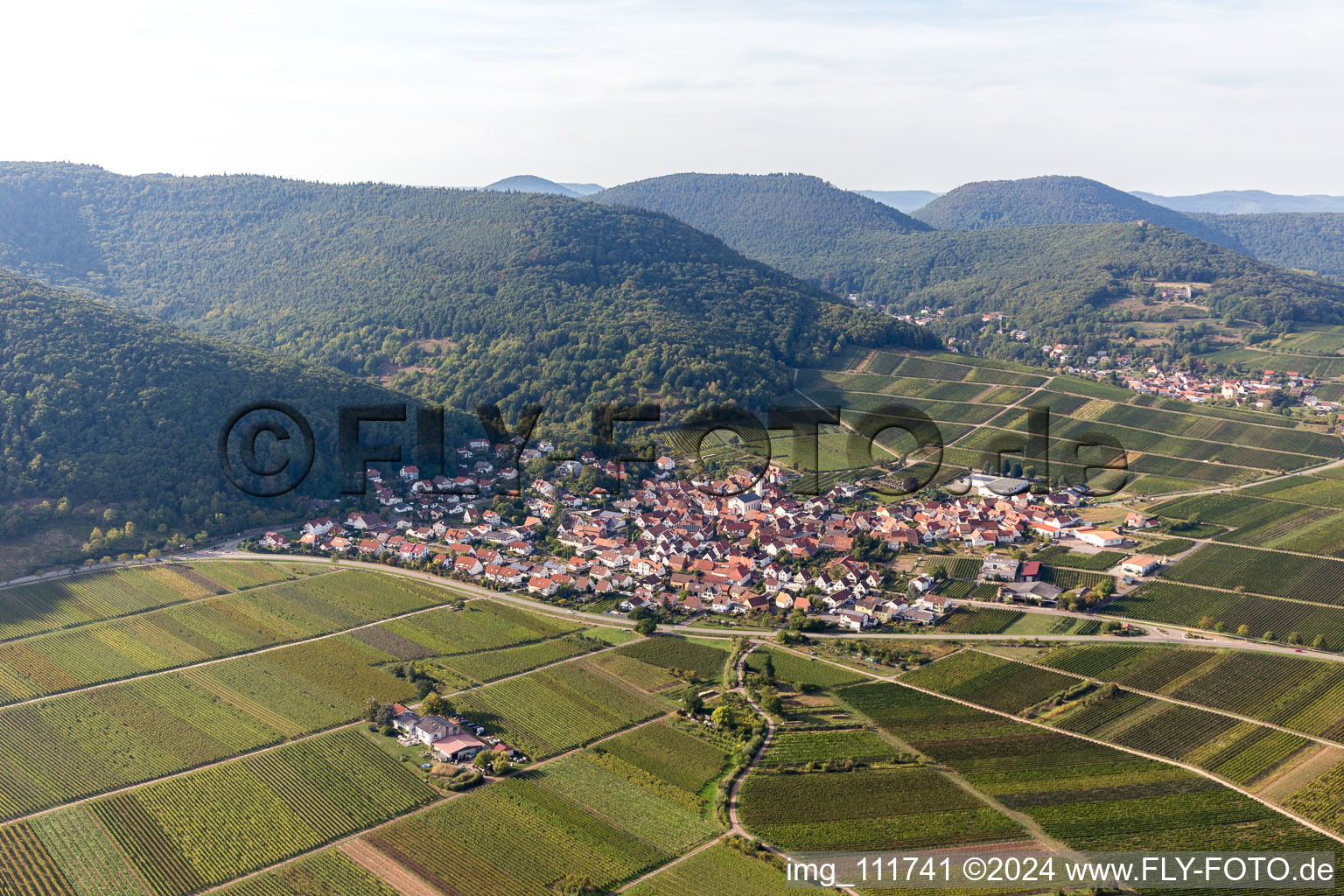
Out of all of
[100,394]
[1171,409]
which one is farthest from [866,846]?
[1171,409]

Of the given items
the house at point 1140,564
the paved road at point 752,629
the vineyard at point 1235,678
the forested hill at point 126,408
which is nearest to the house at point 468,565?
the paved road at point 752,629

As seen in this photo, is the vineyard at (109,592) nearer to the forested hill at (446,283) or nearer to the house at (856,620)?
the house at (856,620)

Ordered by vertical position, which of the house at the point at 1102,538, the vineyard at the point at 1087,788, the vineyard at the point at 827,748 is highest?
the house at the point at 1102,538

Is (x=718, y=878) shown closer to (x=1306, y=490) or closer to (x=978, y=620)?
(x=978, y=620)

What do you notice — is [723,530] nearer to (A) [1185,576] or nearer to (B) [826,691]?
(B) [826,691]

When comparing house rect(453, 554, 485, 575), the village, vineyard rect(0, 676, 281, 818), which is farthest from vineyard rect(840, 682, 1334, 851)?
vineyard rect(0, 676, 281, 818)

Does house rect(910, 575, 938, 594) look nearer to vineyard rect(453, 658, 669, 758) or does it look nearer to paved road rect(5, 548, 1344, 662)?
paved road rect(5, 548, 1344, 662)

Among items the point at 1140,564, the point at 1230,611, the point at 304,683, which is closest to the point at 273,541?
the point at 304,683
